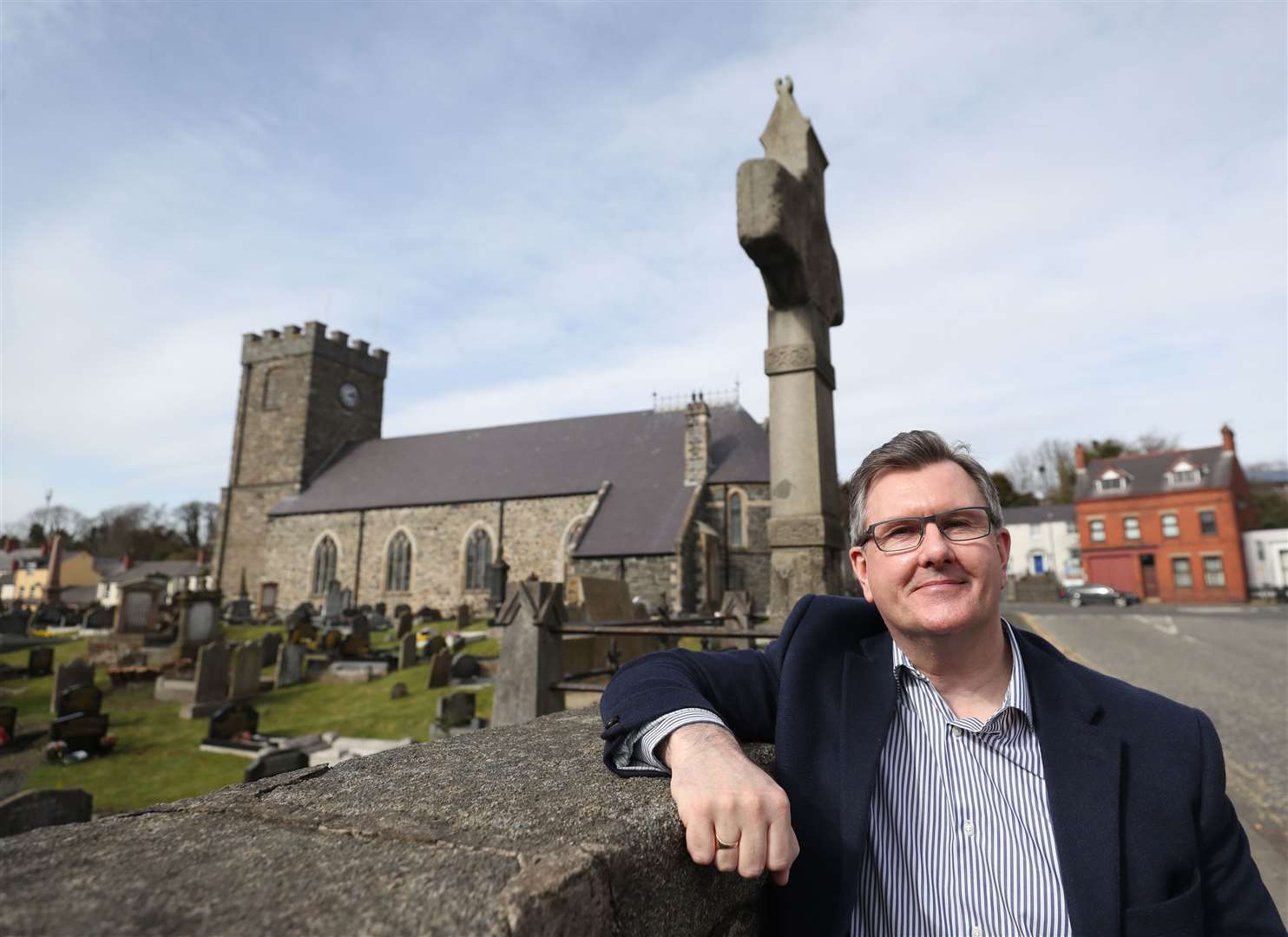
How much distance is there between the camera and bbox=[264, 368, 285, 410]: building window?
36.5 m

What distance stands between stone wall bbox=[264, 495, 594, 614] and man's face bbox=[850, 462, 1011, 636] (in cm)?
2552

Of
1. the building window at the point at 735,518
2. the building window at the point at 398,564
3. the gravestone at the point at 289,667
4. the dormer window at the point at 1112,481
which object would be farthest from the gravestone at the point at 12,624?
the dormer window at the point at 1112,481

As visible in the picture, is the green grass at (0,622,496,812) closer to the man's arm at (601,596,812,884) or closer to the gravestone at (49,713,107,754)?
the gravestone at (49,713,107,754)

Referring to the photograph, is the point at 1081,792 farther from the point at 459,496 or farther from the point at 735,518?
the point at 459,496

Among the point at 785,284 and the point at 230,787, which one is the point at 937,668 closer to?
the point at 230,787

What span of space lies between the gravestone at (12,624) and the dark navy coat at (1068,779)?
89.2 ft

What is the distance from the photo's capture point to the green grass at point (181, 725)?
7930mm

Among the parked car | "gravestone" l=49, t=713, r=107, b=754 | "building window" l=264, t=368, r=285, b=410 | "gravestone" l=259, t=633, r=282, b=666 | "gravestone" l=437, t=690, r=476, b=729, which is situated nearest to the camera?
"gravestone" l=49, t=713, r=107, b=754

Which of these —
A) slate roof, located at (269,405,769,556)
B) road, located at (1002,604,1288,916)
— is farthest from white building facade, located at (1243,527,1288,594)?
slate roof, located at (269,405,769,556)

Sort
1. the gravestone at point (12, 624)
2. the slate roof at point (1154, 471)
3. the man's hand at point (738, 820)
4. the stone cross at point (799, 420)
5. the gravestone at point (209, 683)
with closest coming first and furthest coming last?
the man's hand at point (738, 820)
the stone cross at point (799, 420)
the gravestone at point (209, 683)
the gravestone at point (12, 624)
the slate roof at point (1154, 471)

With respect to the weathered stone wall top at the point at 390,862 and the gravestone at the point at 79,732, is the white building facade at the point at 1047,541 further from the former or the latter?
the weathered stone wall top at the point at 390,862

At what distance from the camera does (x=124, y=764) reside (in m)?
8.82

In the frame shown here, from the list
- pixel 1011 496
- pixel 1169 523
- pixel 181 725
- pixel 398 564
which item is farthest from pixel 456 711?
pixel 1011 496

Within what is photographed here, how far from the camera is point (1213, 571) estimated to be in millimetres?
34406
